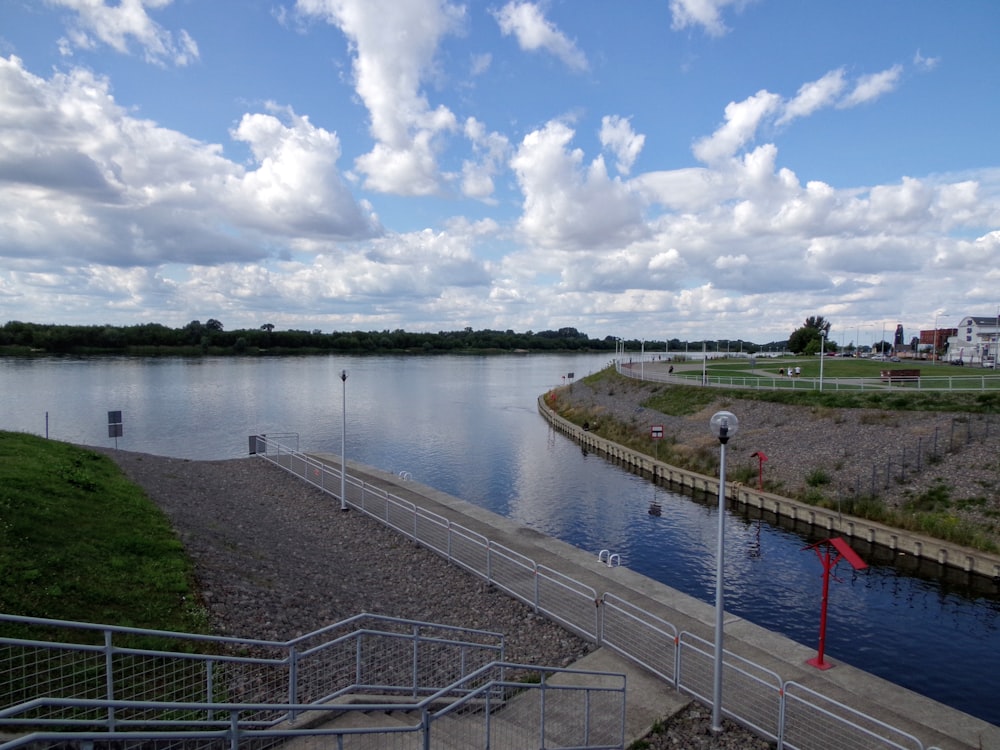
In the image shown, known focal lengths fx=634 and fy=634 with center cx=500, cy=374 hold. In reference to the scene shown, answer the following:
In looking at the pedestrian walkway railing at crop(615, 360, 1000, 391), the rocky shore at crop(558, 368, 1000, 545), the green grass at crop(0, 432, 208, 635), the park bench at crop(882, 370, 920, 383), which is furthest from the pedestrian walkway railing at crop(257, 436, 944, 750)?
the park bench at crop(882, 370, 920, 383)

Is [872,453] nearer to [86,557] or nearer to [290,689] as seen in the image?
[290,689]

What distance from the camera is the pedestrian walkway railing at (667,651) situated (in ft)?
32.7

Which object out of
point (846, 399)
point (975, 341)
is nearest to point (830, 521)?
point (846, 399)

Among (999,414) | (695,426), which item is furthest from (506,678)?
(695,426)

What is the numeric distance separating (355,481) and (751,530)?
686 inches

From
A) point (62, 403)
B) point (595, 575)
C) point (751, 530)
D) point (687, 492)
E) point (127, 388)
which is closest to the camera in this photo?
point (595, 575)

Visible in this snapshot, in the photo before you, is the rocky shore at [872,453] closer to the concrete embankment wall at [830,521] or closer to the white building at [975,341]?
the concrete embankment wall at [830,521]

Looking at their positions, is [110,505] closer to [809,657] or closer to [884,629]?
[809,657]

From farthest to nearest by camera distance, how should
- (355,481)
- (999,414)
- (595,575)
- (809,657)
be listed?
(999,414) < (355,481) < (595,575) < (809,657)

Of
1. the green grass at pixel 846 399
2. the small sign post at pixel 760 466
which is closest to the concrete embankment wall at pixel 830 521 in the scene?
the small sign post at pixel 760 466

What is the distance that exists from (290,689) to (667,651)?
308 inches

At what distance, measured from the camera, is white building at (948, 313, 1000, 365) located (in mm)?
82500

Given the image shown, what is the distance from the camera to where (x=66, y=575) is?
1130cm

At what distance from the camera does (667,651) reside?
12773 millimetres
